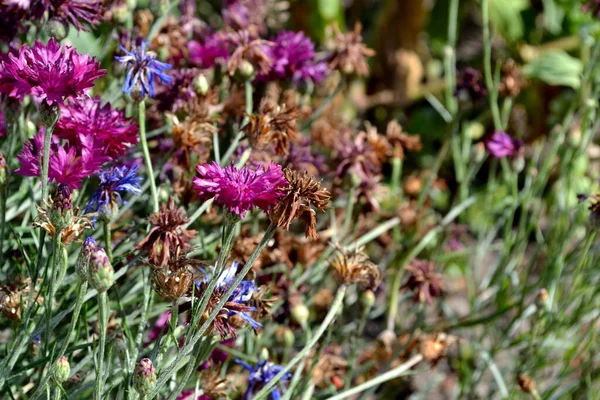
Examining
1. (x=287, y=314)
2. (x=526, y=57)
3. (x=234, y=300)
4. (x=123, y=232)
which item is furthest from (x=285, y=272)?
(x=526, y=57)

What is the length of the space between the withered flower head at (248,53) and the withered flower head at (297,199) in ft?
1.22

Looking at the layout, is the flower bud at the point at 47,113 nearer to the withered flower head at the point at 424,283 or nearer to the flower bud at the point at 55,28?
the flower bud at the point at 55,28

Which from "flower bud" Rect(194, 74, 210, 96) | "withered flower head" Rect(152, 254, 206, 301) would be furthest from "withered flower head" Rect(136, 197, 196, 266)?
"flower bud" Rect(194, 74, 210, 96)

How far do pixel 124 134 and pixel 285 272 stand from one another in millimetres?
314

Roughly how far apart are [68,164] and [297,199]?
219 millimetres

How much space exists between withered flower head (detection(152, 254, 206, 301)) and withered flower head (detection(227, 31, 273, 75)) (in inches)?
14.7

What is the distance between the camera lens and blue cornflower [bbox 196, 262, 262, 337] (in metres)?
0.63

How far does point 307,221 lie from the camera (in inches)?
23.6

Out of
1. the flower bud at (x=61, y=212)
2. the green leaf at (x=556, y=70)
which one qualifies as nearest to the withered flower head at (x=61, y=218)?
the flower bud at (x=61, y=212)

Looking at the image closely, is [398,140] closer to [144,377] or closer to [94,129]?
[94,129]

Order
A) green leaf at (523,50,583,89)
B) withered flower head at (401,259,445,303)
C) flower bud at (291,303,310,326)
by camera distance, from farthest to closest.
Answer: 1. green leaf at (523,50,583,89)
2. withered flower head at (401,259,445,303)
3. flower bud at (291,303,310,326)

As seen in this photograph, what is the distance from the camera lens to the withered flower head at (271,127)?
0.80 m

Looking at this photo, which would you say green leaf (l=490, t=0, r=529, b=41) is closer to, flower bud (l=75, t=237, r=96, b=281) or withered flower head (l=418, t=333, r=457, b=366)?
withered flower head (l=418, t=333, r=457, b=366)

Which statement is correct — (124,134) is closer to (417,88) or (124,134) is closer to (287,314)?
(287,314)
